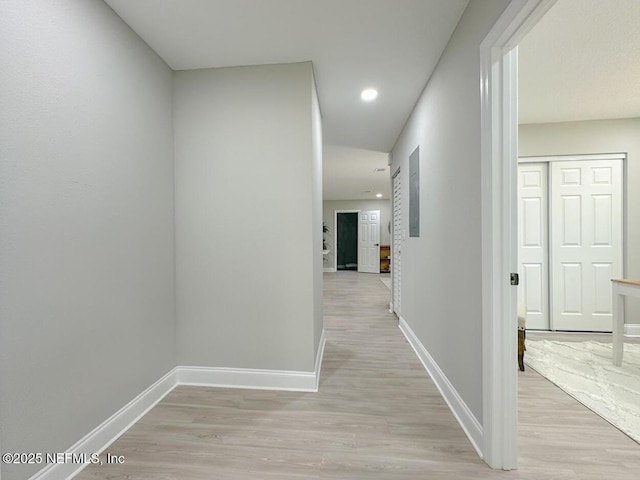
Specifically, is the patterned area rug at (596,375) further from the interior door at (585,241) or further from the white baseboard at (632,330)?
the interior door at (585,241)

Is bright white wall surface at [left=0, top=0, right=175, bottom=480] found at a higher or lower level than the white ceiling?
lower

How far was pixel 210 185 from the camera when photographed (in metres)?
2.16

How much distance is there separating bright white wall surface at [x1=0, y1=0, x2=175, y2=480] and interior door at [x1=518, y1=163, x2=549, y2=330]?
3898 millimetres

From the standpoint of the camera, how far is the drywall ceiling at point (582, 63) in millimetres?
1676

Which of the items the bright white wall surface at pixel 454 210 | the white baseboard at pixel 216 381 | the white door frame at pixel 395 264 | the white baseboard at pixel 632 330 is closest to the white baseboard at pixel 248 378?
the white baseboard at pixel 216 381

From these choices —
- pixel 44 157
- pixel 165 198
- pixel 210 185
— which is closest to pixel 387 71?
pixel 210 185

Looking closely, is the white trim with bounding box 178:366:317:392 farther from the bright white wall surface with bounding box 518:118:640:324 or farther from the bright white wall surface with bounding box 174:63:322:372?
the bright white wall surface with bounding box 518:118:640:324

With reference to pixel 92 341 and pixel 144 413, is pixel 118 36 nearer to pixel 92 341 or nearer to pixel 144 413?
pixel 92 341

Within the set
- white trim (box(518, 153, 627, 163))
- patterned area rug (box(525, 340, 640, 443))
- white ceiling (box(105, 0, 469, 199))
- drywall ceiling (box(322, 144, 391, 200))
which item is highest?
drywall ceiling (box(322, 144, 391, 200))

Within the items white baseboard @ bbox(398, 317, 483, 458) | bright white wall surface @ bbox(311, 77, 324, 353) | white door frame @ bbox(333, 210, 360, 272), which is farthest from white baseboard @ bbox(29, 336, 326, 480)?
white door frame @ bbox(333, 210, 360, 272)

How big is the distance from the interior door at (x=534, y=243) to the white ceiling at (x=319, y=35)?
1.96 m

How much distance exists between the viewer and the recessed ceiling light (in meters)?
2.55

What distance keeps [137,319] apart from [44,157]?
104 centimetres

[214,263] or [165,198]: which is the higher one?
[165,198]
